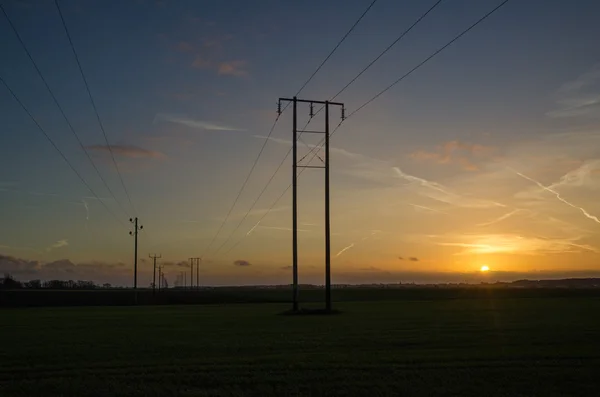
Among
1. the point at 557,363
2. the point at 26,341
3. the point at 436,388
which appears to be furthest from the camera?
the point at 26,341

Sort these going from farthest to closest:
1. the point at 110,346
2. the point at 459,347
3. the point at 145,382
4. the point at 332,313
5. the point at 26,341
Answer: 1. the point at 332,313
2. the point at 26,341
3. the point at 110,346
4. the point at 459,347
5. the point at 145,382

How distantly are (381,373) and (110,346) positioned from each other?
1525cm

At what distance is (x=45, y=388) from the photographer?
17.5 m

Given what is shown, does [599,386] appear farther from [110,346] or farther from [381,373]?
[110,346]

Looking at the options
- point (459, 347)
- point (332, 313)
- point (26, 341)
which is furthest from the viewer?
point (332, 313)

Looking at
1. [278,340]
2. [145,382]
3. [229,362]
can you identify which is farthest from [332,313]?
[145,382]

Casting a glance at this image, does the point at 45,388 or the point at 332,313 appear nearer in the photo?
the point at 45,388

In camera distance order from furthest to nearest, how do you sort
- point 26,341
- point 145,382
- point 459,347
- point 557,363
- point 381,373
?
1. point 26,341
2. point 459,347
3. point 557,363
4. point 381,373
5. point 145,382

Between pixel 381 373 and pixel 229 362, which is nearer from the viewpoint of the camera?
pixel 381 373

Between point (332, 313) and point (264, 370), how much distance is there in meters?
39.0

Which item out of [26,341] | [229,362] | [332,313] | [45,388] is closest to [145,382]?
[45,388]

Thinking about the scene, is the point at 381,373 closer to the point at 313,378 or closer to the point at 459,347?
the point at 313,378

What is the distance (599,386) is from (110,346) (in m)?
21.2

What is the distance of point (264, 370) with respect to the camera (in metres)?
20.3
